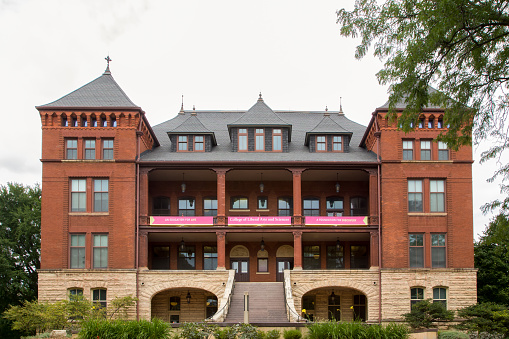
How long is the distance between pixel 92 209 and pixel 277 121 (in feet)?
42.6

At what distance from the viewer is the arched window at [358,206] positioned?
1566 inches

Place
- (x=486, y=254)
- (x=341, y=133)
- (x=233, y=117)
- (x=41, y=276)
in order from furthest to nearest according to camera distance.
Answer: (x=233, y=117) → (x=486, y=254) → (x=341, y=133) → (x=41, y=276)

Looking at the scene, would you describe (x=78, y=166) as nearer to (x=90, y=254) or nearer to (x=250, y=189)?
(x=90, y=254)

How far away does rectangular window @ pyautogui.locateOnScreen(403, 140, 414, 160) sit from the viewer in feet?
Answer: 116

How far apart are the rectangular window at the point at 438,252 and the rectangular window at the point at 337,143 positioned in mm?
8298

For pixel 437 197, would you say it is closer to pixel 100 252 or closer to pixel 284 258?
pixel 284 258

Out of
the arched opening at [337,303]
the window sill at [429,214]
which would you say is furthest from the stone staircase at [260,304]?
the window sill at [429,214]

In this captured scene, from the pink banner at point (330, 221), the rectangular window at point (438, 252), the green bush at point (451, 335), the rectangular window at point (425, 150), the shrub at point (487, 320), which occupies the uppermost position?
the rectangular window at point (425, 150)

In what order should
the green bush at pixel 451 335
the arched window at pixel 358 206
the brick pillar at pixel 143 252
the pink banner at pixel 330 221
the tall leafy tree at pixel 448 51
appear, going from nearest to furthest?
1. the tall leafy tree at pixel 448 51
2. the green bush at pixel 451 335
3. the brick pillar at pixel 143 252
4. the pink banner at pixel 330 221
5. the arched window at pixel 358 206

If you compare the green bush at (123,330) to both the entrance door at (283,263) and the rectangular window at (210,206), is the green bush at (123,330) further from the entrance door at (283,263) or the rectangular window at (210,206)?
the entrance door at (283,263)

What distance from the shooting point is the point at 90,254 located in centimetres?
3384

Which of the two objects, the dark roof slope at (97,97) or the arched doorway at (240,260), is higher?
the dark roof slope at (97,97)


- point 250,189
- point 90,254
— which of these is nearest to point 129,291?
point 90,254

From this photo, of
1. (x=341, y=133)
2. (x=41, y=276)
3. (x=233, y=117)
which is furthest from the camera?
(x=233, y=117)
